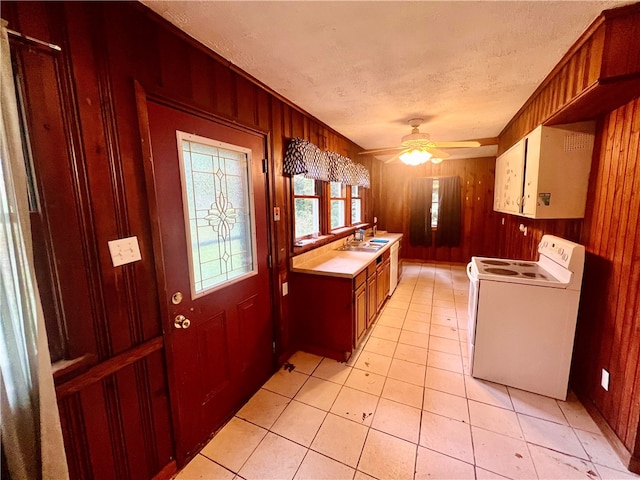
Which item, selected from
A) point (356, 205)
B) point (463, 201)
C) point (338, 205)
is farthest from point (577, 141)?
point (463, 201)

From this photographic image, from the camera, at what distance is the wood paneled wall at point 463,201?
5449 millimetres

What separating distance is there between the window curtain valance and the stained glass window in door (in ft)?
1.76

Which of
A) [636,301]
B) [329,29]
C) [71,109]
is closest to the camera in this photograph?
[71,109]

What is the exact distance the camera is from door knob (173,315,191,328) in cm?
150

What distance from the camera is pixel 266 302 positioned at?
7.41ft

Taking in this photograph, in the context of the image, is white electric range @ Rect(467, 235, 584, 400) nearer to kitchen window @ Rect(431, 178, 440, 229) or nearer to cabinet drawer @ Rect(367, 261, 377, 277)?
cabinet drawer @ Rect(367, 261, 377, 277)

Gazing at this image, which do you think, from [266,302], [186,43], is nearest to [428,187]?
[266,302]

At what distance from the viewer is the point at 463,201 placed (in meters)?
5.69

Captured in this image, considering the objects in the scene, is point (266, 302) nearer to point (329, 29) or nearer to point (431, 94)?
point (329, 29)

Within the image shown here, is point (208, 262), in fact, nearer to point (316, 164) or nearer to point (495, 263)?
point (316, 164)

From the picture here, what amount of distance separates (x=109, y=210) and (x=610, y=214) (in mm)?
2893

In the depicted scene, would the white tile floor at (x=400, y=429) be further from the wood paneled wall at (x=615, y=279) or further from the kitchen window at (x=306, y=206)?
the kitchen window at (x=306, y=206)

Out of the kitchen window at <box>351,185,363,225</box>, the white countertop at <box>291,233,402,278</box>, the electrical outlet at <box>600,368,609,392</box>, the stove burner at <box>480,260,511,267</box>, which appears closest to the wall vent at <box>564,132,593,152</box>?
the stove burner at <box>480,260,511,267</box>

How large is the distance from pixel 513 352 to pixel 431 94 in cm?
227
